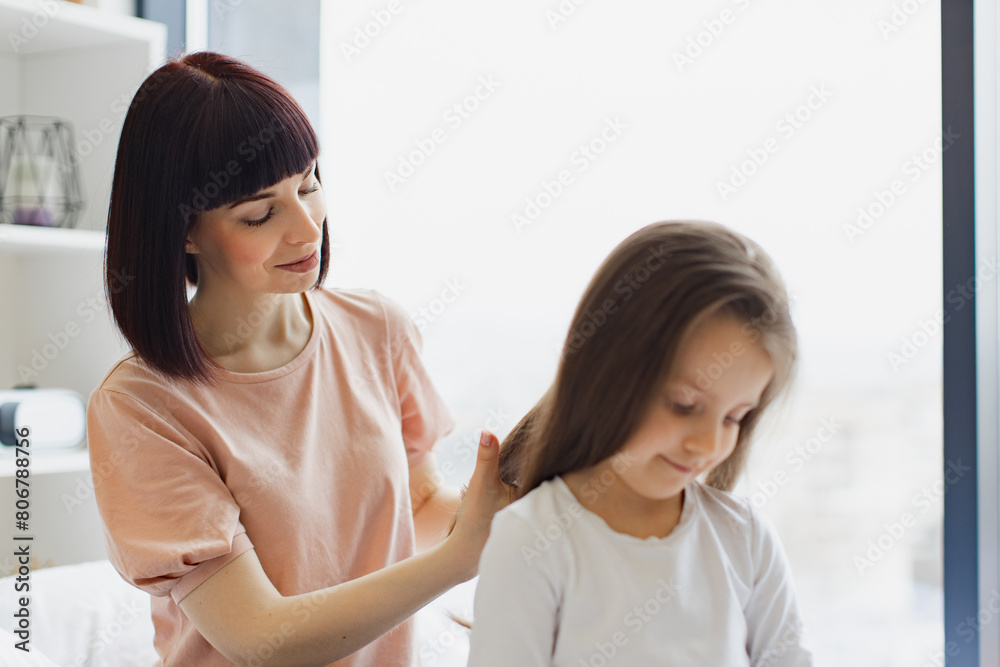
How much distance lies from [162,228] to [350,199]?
1.14 m

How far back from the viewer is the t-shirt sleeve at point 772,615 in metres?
0.86

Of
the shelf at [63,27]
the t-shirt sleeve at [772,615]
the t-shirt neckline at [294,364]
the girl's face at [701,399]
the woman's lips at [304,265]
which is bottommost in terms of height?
the t-shirt sleeve at [772,615]

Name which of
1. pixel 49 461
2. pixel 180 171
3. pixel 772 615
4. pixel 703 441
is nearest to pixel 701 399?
pixel 703 441

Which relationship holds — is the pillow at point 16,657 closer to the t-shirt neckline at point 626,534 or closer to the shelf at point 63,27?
the t-shirt neckline at point 626,534

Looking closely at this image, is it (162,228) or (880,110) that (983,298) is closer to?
(880,110)

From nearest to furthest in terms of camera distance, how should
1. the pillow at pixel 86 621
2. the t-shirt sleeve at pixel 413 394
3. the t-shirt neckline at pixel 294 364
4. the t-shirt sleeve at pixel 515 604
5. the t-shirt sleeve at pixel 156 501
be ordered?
the t-shirt sleeve at pixel 515 604 < the t-shirt sleeve at pixel 156 501 < the t-shirt neckline at pixel 294 364 < the t-shirt sleeve at pixel 413 394 < the pillow at pixel 86 621

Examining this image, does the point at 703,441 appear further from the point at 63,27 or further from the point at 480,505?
the point at 63,27

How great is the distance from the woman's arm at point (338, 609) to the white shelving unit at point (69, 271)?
4.17ft

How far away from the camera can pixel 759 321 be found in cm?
79

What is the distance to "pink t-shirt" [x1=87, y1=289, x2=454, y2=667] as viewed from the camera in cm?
103

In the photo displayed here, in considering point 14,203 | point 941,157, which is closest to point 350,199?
point 14,203

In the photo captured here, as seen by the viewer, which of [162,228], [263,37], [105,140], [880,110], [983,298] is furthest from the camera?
[263,37]

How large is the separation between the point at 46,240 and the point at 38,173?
21 cm

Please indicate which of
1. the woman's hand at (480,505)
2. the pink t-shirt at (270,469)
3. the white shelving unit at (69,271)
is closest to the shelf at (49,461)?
the white shelving unit at (69,271)
